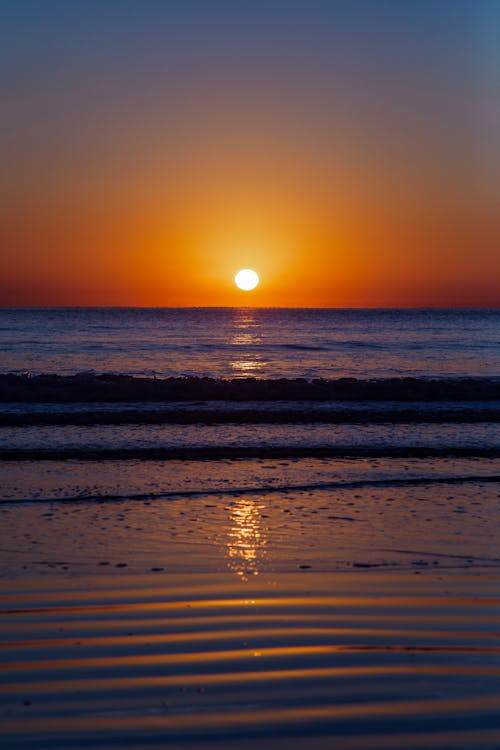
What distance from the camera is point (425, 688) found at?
4.05 meters

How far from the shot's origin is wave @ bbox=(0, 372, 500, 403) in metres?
21.9

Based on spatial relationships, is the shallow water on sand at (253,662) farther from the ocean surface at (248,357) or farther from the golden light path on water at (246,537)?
the ocean surface at (248,357)

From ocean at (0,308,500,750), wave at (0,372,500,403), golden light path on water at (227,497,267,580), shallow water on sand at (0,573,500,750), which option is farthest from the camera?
wave at (0,372,500,403)

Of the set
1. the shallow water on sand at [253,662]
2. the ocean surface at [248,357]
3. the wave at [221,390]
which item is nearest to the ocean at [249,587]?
the shallow water on sand at [253,662]

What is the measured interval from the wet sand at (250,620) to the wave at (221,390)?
12.7 meters

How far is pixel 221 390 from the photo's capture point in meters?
23.1

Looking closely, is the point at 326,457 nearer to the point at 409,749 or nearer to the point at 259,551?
the point at 259,551

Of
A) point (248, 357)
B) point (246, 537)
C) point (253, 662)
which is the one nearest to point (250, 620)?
point (253, 662)

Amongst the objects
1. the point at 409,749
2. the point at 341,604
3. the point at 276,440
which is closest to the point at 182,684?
the point at 409,749

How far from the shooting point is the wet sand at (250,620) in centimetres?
371

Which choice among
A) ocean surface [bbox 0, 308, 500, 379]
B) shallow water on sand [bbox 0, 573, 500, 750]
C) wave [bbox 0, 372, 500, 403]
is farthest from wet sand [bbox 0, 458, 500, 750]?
ocean surface [bbox 0, 308, 500, 379]

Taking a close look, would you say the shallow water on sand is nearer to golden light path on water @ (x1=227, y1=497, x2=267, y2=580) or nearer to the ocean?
the ocean

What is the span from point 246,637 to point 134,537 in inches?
111

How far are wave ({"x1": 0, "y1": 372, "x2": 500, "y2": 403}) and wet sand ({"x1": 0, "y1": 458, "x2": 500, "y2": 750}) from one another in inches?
501
